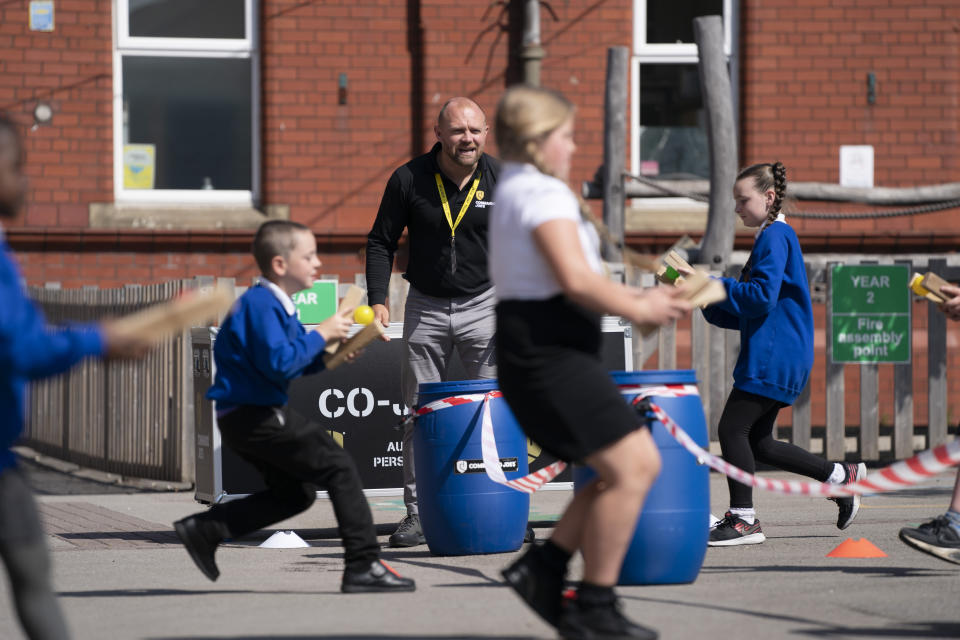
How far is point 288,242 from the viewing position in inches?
203

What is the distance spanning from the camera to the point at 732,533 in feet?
21.6

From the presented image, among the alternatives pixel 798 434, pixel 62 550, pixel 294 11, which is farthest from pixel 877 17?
pixel 62 550

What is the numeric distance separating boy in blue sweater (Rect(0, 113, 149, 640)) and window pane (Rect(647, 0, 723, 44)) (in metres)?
10.2

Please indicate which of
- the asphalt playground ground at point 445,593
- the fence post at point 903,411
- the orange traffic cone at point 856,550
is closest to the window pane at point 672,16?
the fence post at point 903,411

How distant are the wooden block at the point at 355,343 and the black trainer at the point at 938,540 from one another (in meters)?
2.20

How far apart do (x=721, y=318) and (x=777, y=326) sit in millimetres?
350

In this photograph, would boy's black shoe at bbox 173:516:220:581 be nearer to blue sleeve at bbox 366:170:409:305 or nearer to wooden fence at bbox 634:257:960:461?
blue sleeve at bbox 366:170:409:305

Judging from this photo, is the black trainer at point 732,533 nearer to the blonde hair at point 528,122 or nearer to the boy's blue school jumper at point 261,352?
the boy's blue school jumper at point 261,352

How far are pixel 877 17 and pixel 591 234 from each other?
949 cm

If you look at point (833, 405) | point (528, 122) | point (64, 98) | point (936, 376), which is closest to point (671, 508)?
point (528, 122)

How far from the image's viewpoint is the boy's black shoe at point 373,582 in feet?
17.0

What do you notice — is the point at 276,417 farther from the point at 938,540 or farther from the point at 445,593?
the point at 938,540

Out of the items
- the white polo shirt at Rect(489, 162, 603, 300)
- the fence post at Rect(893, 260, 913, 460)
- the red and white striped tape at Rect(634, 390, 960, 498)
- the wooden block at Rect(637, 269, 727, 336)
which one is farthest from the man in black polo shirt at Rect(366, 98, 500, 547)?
the fence post at Rect(893, 260, 913, 460)

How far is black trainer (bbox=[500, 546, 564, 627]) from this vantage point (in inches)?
163
